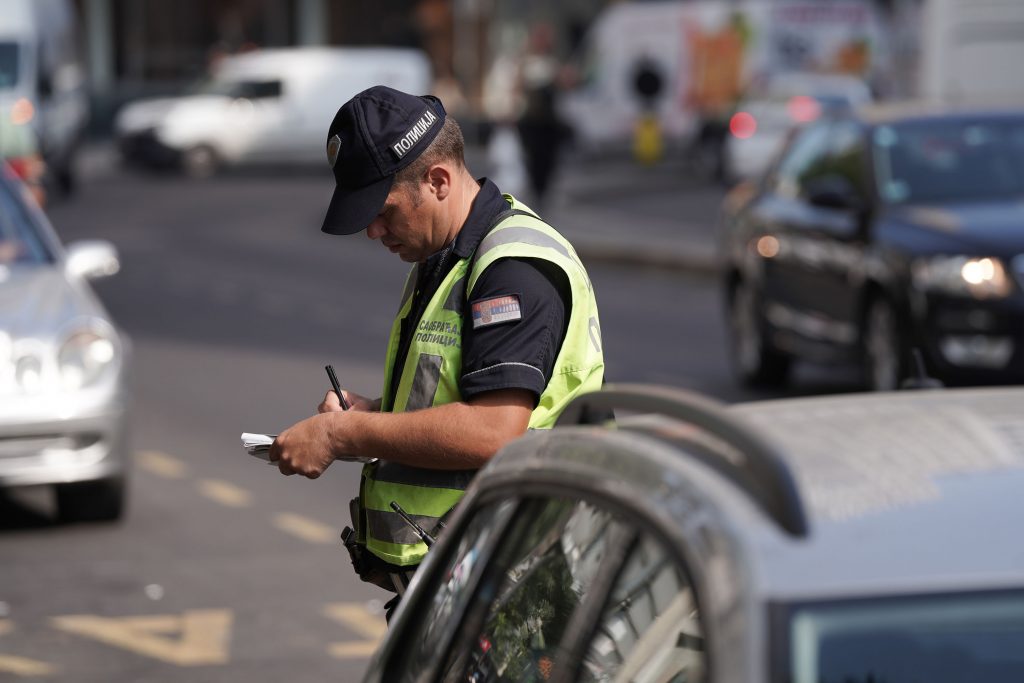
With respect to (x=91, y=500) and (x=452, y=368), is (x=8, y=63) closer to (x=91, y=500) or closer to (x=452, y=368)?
(x=91, y=500)

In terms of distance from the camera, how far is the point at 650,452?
2373 mm

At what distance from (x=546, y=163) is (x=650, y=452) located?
21713 mm

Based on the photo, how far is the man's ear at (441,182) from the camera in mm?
3541

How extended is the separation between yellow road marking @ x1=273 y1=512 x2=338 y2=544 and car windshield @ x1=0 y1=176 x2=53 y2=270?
1.51m

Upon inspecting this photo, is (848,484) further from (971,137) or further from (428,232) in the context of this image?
(971,137)

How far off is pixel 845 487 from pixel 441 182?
147 cm

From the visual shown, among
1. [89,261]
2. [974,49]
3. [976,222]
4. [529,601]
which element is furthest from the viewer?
[974,49]

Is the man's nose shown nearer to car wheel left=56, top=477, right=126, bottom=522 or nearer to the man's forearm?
the man's forearm

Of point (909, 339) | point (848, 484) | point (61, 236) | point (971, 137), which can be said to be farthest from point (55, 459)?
point (61, 236)

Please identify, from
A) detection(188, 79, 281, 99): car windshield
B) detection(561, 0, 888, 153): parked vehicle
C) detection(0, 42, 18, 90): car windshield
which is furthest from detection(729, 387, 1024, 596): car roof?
detection(561, 0, 888, 153): parked vehicle

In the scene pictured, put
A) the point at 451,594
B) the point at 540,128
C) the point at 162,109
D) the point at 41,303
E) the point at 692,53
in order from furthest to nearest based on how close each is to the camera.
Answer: the point at 692,53 → the point at 162,109 → the point at 540,128 → the point at 41,303 → the point at 451,594

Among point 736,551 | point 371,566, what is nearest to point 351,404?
point 371,566

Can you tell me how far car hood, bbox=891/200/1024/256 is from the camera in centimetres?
934

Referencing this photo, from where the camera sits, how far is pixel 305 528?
8.25 metres
